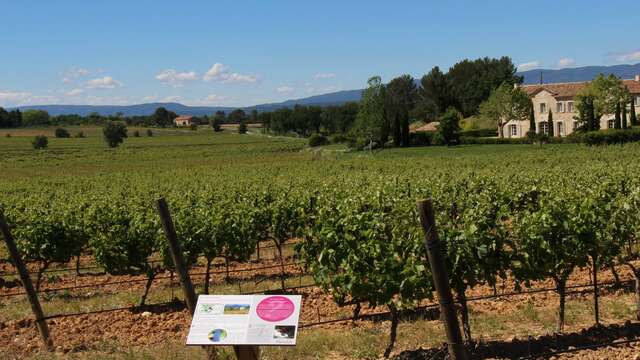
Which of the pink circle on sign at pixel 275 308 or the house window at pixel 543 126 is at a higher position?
the house window at pixel 543 126

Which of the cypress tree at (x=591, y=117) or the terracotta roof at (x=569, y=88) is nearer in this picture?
the cypress tree at (x=591, y=117)

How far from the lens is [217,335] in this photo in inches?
193

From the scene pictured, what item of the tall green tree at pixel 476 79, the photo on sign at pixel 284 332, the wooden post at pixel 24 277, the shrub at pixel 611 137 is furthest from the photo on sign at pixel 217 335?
the tall green tree at pixel 476 79

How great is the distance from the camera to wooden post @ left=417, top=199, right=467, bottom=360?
4711 millimetres

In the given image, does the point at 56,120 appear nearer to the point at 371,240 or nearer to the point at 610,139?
the point at 610,139

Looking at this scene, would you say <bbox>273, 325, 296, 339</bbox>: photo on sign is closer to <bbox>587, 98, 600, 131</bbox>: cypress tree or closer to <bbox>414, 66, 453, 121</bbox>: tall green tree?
<bbox>587, 98, 600, 131</bbox>: cypress tree

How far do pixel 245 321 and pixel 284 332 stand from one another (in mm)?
382

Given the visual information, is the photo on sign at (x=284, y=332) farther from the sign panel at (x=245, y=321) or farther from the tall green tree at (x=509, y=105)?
the tall green tree at (x=509, y=105)

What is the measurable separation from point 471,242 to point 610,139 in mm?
50661

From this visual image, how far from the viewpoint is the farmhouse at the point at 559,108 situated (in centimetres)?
6538

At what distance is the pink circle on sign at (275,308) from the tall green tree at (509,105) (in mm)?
68596

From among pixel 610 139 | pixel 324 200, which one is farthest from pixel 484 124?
pixel 324 200

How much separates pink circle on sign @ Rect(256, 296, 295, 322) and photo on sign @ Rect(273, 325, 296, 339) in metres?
0.09

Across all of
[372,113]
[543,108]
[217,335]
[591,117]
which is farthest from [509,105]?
[217,335]
